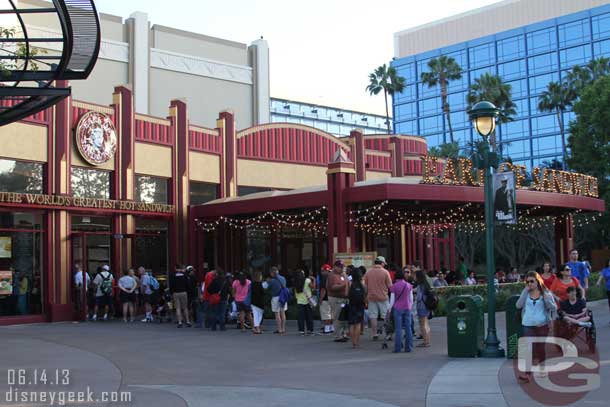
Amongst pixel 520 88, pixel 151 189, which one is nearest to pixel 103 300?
pixel 151 189

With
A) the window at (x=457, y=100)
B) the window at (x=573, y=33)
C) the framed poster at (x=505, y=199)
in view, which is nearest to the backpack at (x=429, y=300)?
the framed poster at (x=505, y=199)

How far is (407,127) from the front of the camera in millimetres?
100000

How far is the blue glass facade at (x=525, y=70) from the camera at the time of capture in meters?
82.2

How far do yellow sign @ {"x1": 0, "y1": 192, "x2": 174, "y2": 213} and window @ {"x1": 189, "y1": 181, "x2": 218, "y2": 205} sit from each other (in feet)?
5.69

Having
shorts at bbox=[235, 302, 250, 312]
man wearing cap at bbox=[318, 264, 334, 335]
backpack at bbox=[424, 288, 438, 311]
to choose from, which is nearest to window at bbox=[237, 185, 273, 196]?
shorts at bbox=[235, 302, 250, 312]

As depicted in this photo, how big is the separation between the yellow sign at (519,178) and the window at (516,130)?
6023 cm

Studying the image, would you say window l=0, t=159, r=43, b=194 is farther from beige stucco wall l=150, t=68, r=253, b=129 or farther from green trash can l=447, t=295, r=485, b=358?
beige stucco wall l=150, t=68, r=253, b=129

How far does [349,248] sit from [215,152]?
9397 millimetres

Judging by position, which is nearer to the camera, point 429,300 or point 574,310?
point 574,310

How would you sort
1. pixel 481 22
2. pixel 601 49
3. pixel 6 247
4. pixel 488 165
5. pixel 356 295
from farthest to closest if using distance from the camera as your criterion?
pixel 481 22 < pixel 601 49 < pixel 6 247 < pixel 356 295 < pixel 488 165

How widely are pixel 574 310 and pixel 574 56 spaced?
250ft

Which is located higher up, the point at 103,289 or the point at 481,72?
the point at 481,72

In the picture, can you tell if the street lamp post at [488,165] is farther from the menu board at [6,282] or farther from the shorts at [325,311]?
the menu board at [6,282]

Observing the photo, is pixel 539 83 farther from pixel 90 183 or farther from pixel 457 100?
pixel 90 183
